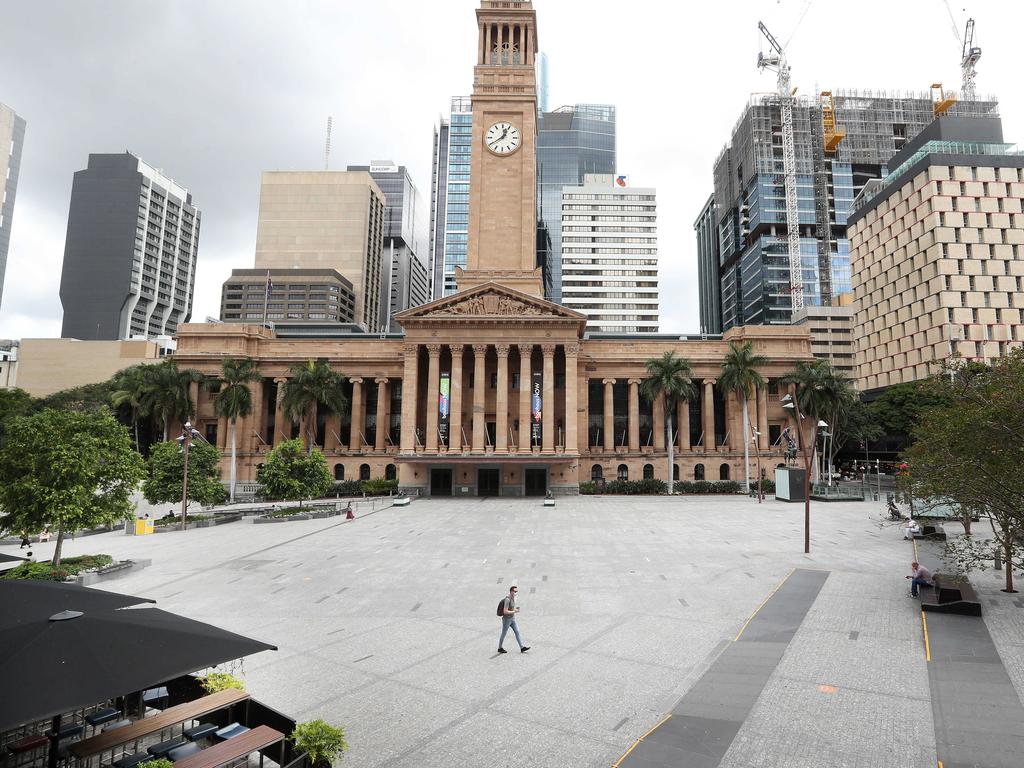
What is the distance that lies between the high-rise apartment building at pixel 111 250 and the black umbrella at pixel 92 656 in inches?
7530

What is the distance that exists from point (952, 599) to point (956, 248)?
287ft

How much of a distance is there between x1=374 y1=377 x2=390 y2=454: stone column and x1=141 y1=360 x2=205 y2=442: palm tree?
2054cm

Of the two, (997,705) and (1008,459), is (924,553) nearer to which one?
(1008,459)

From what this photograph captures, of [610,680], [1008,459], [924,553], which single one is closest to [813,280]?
[924,553]

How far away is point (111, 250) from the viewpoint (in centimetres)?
16575

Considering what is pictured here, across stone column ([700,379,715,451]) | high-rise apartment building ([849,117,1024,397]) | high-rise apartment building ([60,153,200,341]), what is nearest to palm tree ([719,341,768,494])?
Result: stone column ([700,379,715,451])

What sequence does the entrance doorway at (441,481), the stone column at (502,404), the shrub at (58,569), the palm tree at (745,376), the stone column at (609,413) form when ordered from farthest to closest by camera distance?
the stone column at (609,413) → the palm tree at (745,376) → the entrance doorway at (441,481) → the stone column at (502,404) → the shrub at (58,569)

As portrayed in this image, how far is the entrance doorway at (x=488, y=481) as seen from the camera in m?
60.9

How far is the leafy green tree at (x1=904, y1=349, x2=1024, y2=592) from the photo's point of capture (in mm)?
15508

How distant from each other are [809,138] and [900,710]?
546 ft

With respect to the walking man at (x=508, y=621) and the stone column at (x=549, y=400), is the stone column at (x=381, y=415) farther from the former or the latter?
the walking man at (x=508, y=621)

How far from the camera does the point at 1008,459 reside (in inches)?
615

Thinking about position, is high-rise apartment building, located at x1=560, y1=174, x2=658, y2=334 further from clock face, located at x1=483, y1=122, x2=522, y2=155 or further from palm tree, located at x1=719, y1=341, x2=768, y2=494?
palm tree, located at x1=719, y1=341, x2=768, y2=494

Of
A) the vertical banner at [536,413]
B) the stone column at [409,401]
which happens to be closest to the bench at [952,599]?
the vertical banner at [536,413]
